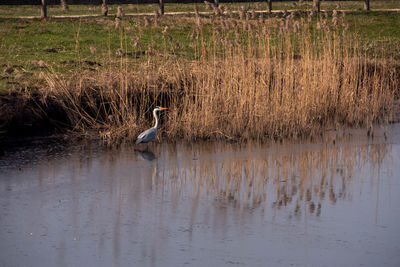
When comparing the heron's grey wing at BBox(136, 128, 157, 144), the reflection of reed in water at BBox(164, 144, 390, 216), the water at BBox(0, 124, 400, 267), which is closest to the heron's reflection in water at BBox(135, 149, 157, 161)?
the water at BBox(0, 124, 400, 267)

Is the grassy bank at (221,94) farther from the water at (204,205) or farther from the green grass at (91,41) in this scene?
the water at (204,205)

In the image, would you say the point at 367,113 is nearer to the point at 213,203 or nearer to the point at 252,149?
the point at 252,149

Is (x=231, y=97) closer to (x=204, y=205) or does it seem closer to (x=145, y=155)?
(x=145, y=155)

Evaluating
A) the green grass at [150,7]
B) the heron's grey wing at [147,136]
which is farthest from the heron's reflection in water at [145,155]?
the green grass at [150,7]

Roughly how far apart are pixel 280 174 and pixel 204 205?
1.78 metres

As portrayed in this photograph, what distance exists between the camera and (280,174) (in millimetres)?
9742

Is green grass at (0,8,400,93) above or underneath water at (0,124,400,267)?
above

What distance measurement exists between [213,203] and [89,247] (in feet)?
6.34

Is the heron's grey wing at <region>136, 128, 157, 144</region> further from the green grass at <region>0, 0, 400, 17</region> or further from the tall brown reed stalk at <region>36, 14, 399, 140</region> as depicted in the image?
the green grass at <region>0, 0, 400, 17</region>

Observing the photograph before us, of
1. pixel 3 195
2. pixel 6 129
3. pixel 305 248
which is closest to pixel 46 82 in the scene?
pixel 6 129

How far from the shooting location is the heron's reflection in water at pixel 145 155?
10578 mm

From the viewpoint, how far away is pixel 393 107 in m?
14.0

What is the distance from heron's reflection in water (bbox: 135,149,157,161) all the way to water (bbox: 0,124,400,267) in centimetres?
3

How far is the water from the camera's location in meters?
6.81
